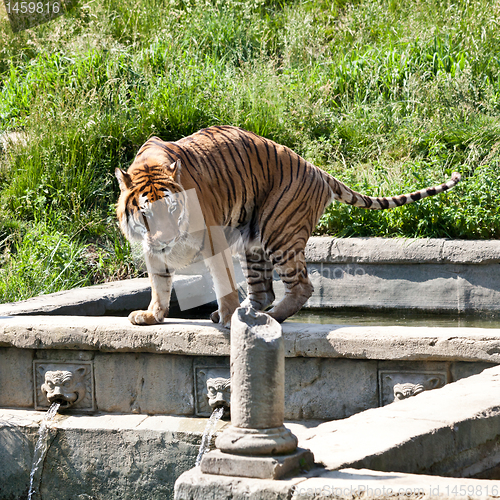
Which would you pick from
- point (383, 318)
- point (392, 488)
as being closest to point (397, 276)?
point (383, 318)

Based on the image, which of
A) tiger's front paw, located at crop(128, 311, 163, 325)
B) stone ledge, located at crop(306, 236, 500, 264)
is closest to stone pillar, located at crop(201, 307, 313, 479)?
tiger's front paw, located at crop(128, 311, 163, 325)

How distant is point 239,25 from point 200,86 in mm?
2169

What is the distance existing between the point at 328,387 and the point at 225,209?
1.23 metres

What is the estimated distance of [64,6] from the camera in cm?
1094

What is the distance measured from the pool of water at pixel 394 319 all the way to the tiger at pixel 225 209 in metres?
0.99

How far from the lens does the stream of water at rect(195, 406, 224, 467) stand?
3.54 metres

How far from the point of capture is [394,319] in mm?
5484

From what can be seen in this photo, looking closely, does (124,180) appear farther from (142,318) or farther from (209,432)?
(209,432)

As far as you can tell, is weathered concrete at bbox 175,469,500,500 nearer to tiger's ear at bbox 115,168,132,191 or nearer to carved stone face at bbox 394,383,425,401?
carved stone face at bbox 394,383,425,401

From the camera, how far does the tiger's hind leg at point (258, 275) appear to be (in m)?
4.49

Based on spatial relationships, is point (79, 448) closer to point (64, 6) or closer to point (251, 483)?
point (251, 483)

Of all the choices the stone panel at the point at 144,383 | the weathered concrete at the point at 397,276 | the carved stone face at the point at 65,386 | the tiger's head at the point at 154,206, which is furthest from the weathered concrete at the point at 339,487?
the weathered concrete at the point at 397,276

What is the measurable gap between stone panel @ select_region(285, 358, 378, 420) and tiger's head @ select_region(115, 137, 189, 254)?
3.07 feet

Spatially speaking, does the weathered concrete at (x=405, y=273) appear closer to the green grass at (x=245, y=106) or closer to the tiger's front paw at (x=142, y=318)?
the green grass at (x=245, y=106)
